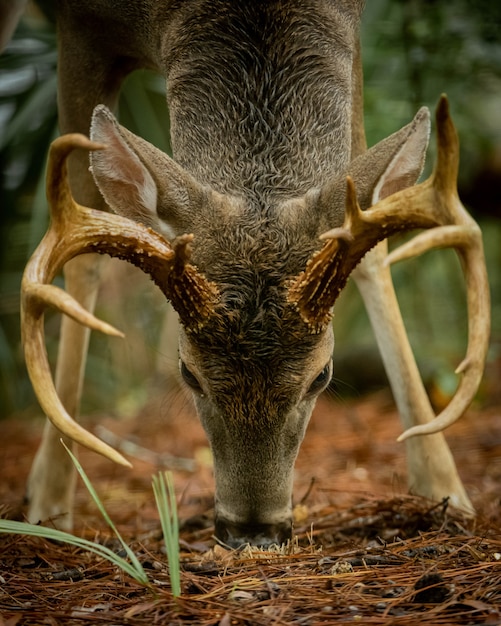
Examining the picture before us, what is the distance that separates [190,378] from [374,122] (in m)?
3.86

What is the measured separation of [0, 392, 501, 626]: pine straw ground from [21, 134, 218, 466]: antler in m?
0.64

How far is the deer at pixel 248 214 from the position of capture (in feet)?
11.1

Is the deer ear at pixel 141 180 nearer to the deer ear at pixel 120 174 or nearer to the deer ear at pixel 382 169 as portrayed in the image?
the deer ear at pixel 120 174

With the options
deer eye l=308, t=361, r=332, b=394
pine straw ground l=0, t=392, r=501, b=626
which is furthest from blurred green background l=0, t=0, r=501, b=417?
deer eye l=308, t=361, r=332, b=394

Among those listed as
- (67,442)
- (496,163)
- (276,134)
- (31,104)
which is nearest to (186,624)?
(276,134)

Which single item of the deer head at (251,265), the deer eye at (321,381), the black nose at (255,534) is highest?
the deer head at (251,265)

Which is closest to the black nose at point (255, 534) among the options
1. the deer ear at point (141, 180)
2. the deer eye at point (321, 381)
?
the deer eye at point (321, 381)

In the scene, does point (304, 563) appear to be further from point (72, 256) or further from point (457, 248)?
point (72, 256)

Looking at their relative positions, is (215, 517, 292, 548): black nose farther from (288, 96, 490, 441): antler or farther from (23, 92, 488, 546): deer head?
(288, 96, 490, 441): antler

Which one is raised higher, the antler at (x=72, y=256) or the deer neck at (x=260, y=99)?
the deer neck at (x=260, y=99)

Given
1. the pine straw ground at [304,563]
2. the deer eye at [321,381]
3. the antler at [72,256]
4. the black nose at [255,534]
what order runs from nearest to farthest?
the pine straw ground at [304,563] → the antler at [72,256] → the black nose at [255,534] → the deer eye at [321,381]

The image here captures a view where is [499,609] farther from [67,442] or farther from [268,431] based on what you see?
[67,442]

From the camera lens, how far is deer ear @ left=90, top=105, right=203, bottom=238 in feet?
12.2

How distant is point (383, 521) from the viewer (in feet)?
14.5
